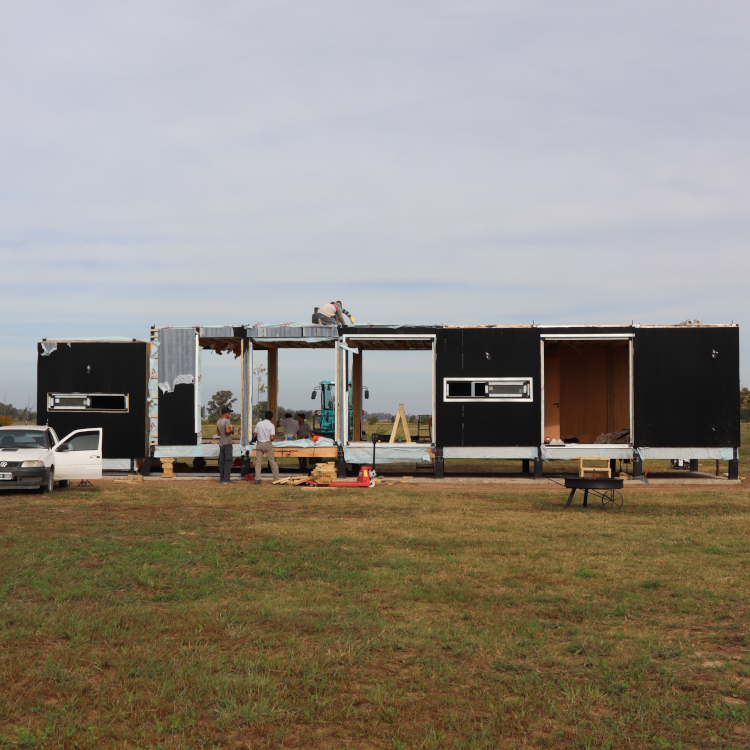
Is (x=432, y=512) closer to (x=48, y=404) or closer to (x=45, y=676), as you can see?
(x=45, y=676)

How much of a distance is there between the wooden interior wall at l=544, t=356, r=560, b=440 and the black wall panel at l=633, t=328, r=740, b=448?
14.9 ft

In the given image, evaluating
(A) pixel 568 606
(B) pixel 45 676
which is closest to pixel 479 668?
(A) pixel 568 606

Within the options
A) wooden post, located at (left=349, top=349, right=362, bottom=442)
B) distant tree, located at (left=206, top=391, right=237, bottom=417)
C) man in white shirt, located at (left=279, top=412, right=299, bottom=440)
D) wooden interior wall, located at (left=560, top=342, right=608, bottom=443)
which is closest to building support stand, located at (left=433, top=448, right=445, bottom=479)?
wooden post, located at (left=349, top=349, right=362, bottom=442)

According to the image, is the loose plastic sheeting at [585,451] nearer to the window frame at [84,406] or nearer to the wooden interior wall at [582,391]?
the wooden interior wall at [582,391]

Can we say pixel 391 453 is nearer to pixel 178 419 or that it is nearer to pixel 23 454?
pixel 178 419

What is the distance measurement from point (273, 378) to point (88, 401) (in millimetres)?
5550

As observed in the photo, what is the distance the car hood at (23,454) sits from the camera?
55.3 feet

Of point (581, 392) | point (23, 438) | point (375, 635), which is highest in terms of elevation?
point (581, 392)

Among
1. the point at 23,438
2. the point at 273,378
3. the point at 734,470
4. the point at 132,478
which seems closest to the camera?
the point at 23,438

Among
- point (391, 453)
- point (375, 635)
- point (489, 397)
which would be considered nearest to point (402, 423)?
point (391, 453)

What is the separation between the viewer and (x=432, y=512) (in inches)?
571

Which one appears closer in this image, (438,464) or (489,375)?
(489,375)

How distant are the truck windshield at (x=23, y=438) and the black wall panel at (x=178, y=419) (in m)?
4.17

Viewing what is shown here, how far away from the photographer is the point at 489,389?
21625 mm
